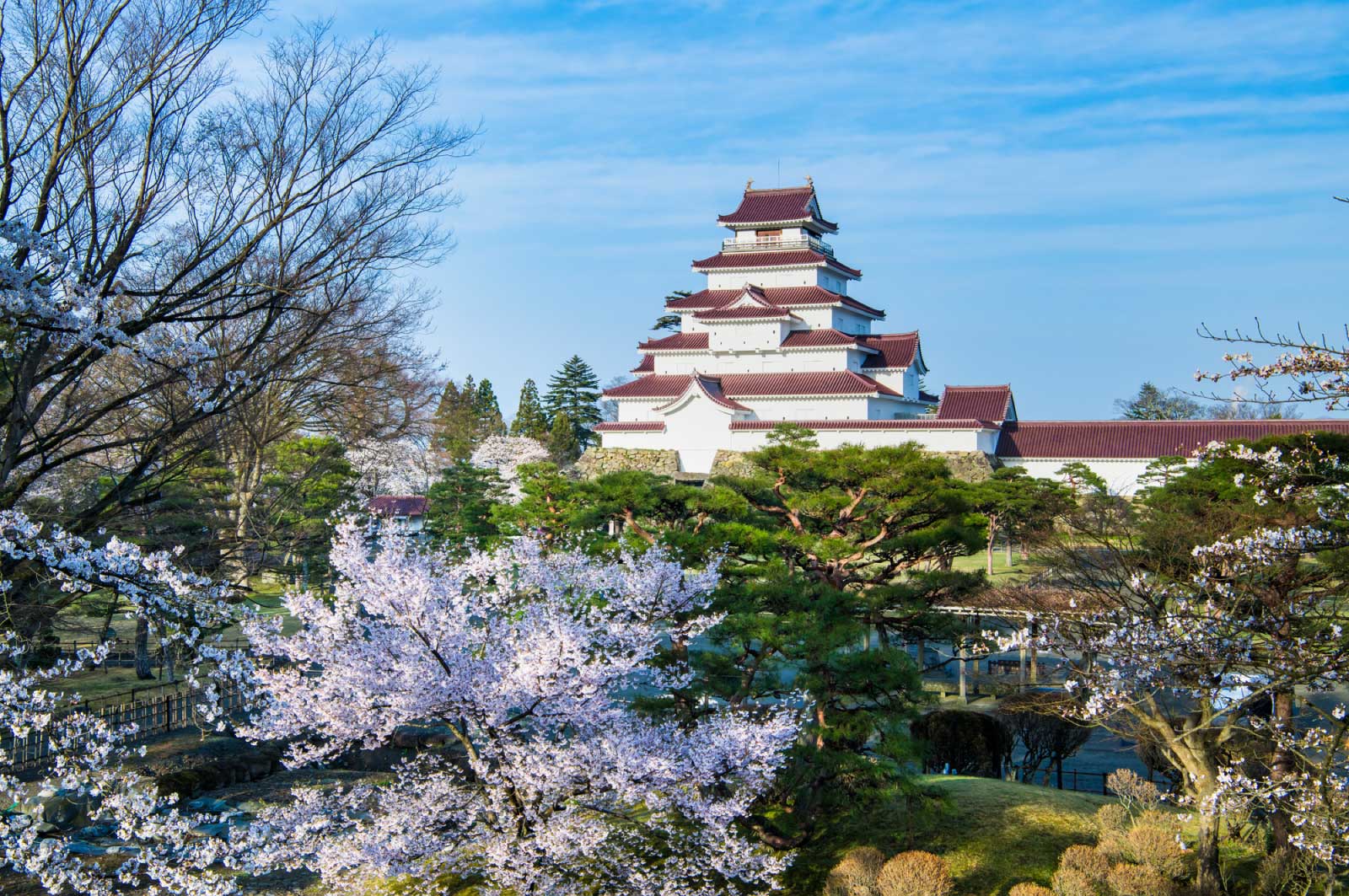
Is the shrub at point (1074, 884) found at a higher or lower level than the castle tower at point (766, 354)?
lower

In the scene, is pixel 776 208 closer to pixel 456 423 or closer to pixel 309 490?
pixel 456 423

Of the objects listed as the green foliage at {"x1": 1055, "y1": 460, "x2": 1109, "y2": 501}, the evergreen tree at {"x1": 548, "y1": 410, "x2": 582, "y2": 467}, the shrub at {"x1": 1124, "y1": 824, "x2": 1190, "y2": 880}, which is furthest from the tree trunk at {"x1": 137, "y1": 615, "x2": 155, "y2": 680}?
the evergreen tree at {"x1": 548, "y1": 410, "x2": 582, "y2": 467}

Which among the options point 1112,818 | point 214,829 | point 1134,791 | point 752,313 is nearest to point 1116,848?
point 1112,818

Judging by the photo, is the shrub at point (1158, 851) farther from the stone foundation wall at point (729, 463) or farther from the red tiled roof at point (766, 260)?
the red tiled roof at point (766, 260)

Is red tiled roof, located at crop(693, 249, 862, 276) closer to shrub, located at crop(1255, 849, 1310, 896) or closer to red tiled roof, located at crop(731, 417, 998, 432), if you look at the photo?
red tiled roof, located at crop(731, 417, 998, 432)

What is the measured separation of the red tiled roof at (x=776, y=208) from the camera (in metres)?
46.3

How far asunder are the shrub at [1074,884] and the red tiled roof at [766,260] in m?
36.6

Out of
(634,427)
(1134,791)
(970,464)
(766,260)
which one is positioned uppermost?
(766,260)

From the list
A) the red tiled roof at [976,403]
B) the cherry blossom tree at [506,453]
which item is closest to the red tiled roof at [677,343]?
the cherry blossom tree at [506,453]

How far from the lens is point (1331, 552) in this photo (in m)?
12.7

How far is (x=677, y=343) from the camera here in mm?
47375

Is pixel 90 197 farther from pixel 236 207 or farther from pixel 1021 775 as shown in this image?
pixel 1021 775

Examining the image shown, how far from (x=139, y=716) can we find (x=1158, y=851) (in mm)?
14062

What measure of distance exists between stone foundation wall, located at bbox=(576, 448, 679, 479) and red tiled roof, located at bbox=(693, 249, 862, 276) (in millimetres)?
8796
